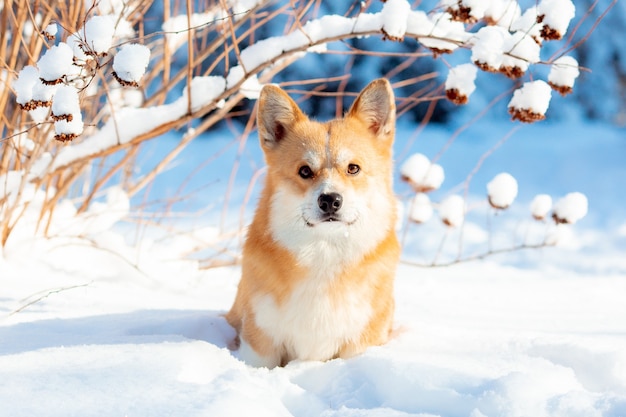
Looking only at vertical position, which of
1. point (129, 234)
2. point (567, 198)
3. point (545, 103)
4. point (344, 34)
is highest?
point (344, 34)

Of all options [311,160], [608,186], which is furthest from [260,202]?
[608,186]

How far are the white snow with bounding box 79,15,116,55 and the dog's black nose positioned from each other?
2.69 feet

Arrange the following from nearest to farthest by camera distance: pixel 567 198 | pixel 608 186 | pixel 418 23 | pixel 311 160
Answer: pixel 311 160 → pixel 418 23 → pixel 567 198 → pixel 608 186

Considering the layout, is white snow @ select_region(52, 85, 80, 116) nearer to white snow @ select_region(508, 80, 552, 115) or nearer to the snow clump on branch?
the snow clump on branch

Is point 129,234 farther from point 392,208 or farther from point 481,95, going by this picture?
point 481,95

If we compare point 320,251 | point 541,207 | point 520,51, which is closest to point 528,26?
point 520,51

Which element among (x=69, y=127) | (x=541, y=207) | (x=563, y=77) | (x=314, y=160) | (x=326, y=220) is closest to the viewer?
(x=69, y=127)

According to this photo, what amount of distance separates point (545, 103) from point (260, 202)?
1095 mm

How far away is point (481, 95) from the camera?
8.89 m

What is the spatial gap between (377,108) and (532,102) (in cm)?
56

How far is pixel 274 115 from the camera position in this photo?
8.73ft

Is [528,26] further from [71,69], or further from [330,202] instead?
[71,69]

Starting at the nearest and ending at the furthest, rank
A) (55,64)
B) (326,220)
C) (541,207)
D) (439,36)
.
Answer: (55,64) < (326,220) < (439,36) < (541,207)

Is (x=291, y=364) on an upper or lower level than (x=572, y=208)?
lower
